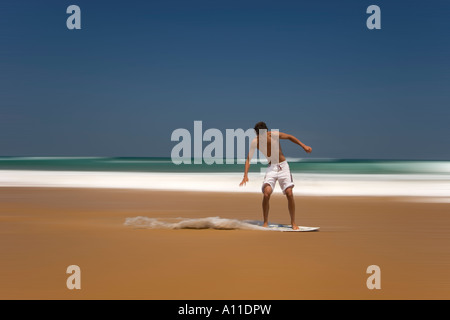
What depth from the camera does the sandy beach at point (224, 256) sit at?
226 inches

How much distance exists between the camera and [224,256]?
7.55 metres

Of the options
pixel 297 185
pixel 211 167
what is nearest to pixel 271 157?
pixel 297 185

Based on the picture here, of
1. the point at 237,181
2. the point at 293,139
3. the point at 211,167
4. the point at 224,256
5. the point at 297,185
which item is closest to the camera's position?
the point at 224,256

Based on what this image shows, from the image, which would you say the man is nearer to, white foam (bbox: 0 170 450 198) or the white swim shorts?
the white swim shorts

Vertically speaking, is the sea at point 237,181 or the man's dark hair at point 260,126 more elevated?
the man's dark hair at point 260,126

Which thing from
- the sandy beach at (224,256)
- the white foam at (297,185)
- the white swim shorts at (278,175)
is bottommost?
the sandy beach at (224,256)

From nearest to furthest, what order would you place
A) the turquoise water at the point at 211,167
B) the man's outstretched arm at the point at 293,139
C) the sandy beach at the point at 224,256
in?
the sandy beach at the point at 224,256 → the man's outstretched arm at the point at 293,139 → the turquoise water at the point at 211,167

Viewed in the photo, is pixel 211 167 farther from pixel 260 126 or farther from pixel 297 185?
pixel 260 126

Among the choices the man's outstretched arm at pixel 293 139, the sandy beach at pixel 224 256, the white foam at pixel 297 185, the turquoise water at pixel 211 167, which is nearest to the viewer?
the sandy beach at pixel 224 256

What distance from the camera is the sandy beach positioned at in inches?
226

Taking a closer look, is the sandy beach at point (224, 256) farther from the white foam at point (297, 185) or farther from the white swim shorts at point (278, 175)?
→ the white foam at point (297, 185)

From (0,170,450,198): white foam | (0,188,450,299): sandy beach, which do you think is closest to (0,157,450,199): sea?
(0,170,450,198): white foam

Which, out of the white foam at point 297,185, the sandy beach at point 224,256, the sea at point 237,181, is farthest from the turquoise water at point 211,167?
the sandy beach at point 224,256

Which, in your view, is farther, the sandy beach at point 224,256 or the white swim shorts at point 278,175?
the white swim shorts at point 278,175
